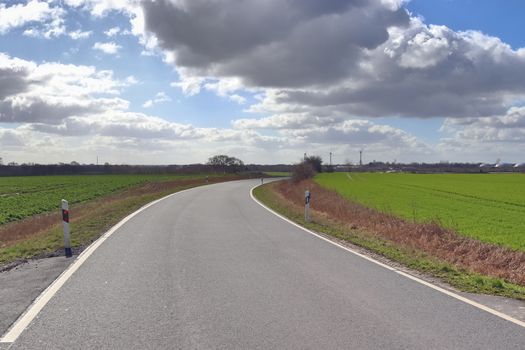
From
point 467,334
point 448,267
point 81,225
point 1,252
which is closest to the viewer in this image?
point 467,334

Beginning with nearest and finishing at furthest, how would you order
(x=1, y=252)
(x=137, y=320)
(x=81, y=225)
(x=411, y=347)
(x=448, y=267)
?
(x=411, y=347)
(x=137, y=320)
(x=448, y=267)
(x=1, y=252)
(x=81, y=225)

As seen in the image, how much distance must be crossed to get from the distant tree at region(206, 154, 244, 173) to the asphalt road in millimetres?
108042

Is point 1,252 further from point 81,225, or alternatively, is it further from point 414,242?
point 414,242

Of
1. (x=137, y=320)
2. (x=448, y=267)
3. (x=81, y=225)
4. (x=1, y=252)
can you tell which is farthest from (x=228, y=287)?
(x=81, y=225)

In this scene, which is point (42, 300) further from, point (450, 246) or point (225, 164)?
point (225, 164)

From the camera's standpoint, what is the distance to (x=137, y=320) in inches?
227

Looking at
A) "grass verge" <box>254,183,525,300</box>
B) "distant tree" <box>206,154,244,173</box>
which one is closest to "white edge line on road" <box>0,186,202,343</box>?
"grass verge" <box>254,183,525,300</box>

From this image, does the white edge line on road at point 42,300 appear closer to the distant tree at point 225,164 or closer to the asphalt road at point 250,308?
the asphalt road at point 250,308

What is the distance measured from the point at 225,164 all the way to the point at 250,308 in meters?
116

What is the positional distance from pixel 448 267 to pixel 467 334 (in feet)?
14.3

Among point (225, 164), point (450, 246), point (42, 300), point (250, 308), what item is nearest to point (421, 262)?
point (450, 246)

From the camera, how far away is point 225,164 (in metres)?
121

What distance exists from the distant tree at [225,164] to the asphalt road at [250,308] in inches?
4254

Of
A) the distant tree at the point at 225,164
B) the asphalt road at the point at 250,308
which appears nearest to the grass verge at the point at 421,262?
the asphalt road at the point at 250,308
